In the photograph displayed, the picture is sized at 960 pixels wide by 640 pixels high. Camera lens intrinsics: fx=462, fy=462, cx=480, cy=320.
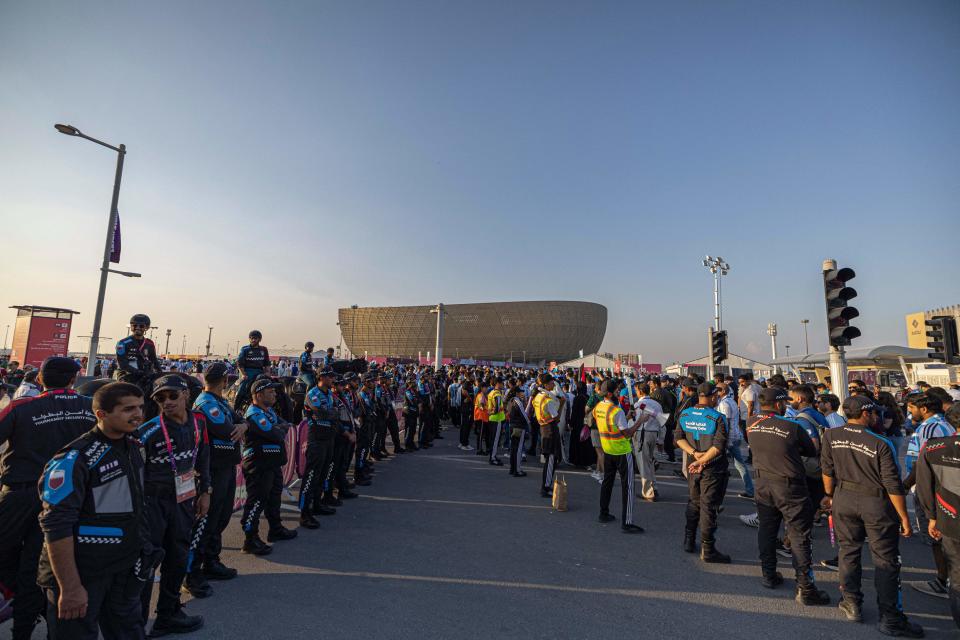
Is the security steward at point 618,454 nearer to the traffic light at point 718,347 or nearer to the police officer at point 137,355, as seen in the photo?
the police officer at point 137,355

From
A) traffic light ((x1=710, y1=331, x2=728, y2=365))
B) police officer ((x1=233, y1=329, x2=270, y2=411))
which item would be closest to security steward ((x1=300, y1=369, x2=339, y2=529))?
police officer ((x1=233, y1=329, x2=270, y2=411))

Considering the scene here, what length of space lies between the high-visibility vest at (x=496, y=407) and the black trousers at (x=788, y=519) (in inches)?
255

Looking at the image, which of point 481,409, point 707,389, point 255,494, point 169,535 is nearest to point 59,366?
point 169,535

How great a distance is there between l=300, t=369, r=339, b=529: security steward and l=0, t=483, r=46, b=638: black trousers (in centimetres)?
296

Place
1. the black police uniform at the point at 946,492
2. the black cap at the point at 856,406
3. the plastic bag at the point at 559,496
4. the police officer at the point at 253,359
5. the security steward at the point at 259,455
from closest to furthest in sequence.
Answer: the black police uniform at the point at 946,492 < the black cap at the point at 856,406 < the security steward at the point at 259,455 < the plastic bag at the point at 559,496 < the police officer at the point at 253,359

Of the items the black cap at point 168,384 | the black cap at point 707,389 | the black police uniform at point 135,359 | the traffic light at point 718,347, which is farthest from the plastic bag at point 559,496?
the traffic light at point 718,347

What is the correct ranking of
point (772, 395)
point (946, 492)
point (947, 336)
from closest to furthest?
1. point (946, 492)
2. point (772, 395)
3. point (947, 336)

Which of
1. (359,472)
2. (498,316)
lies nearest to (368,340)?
(498,316)

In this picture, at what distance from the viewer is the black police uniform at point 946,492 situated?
343cm

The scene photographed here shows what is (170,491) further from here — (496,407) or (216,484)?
(496,407)

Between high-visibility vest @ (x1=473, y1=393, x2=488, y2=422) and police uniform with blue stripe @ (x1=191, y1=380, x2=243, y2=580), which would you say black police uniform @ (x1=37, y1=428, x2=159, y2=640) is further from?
high-visibility vest @ (x1=473, y1=393, x2=488, y2=422)

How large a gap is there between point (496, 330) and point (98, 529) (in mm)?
109002

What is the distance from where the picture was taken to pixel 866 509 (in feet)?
12.7

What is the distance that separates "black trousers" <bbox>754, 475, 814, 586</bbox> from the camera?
420cm
